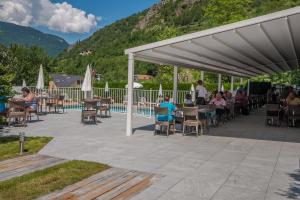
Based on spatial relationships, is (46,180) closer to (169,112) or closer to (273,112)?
(169,112)

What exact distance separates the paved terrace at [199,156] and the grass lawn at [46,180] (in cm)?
58

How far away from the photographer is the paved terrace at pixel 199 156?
447 cm

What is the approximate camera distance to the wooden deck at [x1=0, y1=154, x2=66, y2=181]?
194 inches

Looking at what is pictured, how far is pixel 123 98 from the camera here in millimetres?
17594

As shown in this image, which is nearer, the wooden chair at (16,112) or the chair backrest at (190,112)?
the chair backrest at (190,112)

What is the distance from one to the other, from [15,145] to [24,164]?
1870 millimetres

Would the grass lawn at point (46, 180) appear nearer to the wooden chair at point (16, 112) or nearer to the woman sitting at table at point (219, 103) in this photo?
the wooden chair at point (16, 112)

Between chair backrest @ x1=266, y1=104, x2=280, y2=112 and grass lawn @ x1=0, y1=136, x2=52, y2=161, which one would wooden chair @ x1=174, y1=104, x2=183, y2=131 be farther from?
grass lawn @ x1=0, y1=136, x2=52, y2=161

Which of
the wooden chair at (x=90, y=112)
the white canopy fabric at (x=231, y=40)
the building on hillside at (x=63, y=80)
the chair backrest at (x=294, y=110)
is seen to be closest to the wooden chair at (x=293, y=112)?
the chair backrest at (x=294, y=110)

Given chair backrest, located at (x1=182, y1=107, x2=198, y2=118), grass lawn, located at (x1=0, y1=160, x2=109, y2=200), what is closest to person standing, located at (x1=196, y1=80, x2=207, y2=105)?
chair backrest, located at (x1=182, y1=107, x2=198, y2=118)

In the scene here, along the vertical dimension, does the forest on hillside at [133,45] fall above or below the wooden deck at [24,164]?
above

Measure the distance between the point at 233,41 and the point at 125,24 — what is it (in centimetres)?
6853

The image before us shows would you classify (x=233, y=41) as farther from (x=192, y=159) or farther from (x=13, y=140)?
(x=13, y=140)

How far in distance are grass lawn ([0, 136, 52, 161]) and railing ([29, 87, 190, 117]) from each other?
23.5ft
